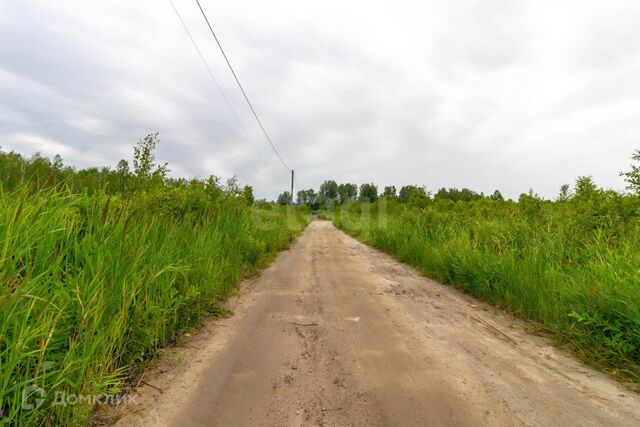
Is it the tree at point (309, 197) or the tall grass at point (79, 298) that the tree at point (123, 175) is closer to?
the tall grass at point (79, 298)

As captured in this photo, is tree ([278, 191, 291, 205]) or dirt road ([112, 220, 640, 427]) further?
tree ([278, 191, 291, 205])

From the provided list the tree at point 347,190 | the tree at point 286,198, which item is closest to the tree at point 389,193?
the tree at point 286,198

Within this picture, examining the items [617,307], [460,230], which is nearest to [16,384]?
[617,307]

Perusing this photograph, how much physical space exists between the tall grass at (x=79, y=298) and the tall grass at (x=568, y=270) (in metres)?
4.53

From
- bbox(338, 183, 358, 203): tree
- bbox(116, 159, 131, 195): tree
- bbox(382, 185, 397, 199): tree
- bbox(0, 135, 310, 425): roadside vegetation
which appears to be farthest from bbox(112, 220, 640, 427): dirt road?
bbox(338, 183, 358, 203): tree

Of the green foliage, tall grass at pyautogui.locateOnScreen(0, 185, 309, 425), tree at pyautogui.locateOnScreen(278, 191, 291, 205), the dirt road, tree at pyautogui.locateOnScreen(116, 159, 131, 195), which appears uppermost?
the green foliage

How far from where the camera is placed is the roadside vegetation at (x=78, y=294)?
1805 millimetres

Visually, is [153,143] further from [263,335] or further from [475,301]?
[475,301]

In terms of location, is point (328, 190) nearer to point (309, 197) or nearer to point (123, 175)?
point (309, 197)

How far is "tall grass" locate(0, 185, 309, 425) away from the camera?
1.80m

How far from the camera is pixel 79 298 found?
2.23 metres

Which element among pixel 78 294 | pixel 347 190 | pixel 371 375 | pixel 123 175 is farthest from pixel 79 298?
pixel 347 190

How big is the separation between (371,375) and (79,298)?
243 centimetres

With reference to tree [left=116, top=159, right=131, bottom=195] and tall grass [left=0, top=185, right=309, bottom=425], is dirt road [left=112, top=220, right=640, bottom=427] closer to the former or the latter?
tall grass [left=0, top=185, right=309, bottom=425]
